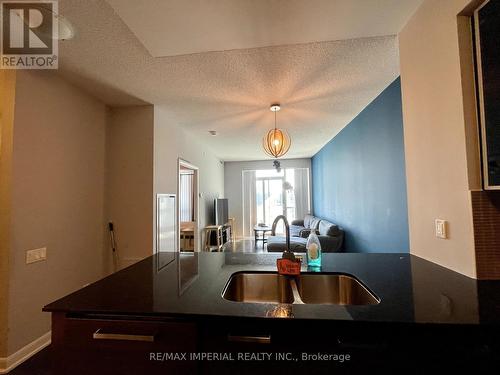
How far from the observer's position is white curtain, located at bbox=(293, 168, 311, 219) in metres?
7.57

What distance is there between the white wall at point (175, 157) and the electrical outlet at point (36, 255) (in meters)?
1.10

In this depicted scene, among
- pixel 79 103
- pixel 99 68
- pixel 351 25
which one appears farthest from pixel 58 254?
pixel 351 25

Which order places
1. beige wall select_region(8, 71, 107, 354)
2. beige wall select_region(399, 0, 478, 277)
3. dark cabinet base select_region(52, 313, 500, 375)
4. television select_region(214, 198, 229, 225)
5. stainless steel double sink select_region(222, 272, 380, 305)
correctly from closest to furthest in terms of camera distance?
dark cabinet base select_region(52, 313, 500, 375) < beige wall select_region(399, 0, 478, 277) < stainless steel double sink select_region(222, 272, 380, 305) < beige wall select_region(8, 71, 107, 354) < television select_region(214, 198, 229, 225)

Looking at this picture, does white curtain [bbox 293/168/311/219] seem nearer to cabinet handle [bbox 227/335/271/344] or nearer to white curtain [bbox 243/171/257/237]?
white curtain [bbox 243/171/257/237]

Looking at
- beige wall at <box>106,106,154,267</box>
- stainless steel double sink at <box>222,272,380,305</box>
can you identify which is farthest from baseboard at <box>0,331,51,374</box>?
stainless steel double sink at <box>222,272,380,305</box>

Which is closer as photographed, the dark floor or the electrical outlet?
the dark floor

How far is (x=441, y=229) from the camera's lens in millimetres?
1345

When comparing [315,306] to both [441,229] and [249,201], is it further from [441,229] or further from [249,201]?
[249,201]

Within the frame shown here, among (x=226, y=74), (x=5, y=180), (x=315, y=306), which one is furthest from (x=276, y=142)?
(x=5, y=180)

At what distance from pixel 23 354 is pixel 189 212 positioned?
3874 mm

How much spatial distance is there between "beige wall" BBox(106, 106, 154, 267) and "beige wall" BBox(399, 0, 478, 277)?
9.30 feet

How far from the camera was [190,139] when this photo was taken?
4500mm

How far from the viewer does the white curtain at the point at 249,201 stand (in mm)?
7891

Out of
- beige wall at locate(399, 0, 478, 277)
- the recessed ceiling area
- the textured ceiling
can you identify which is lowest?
beige wall at locate(399, 0, 478, 277)
